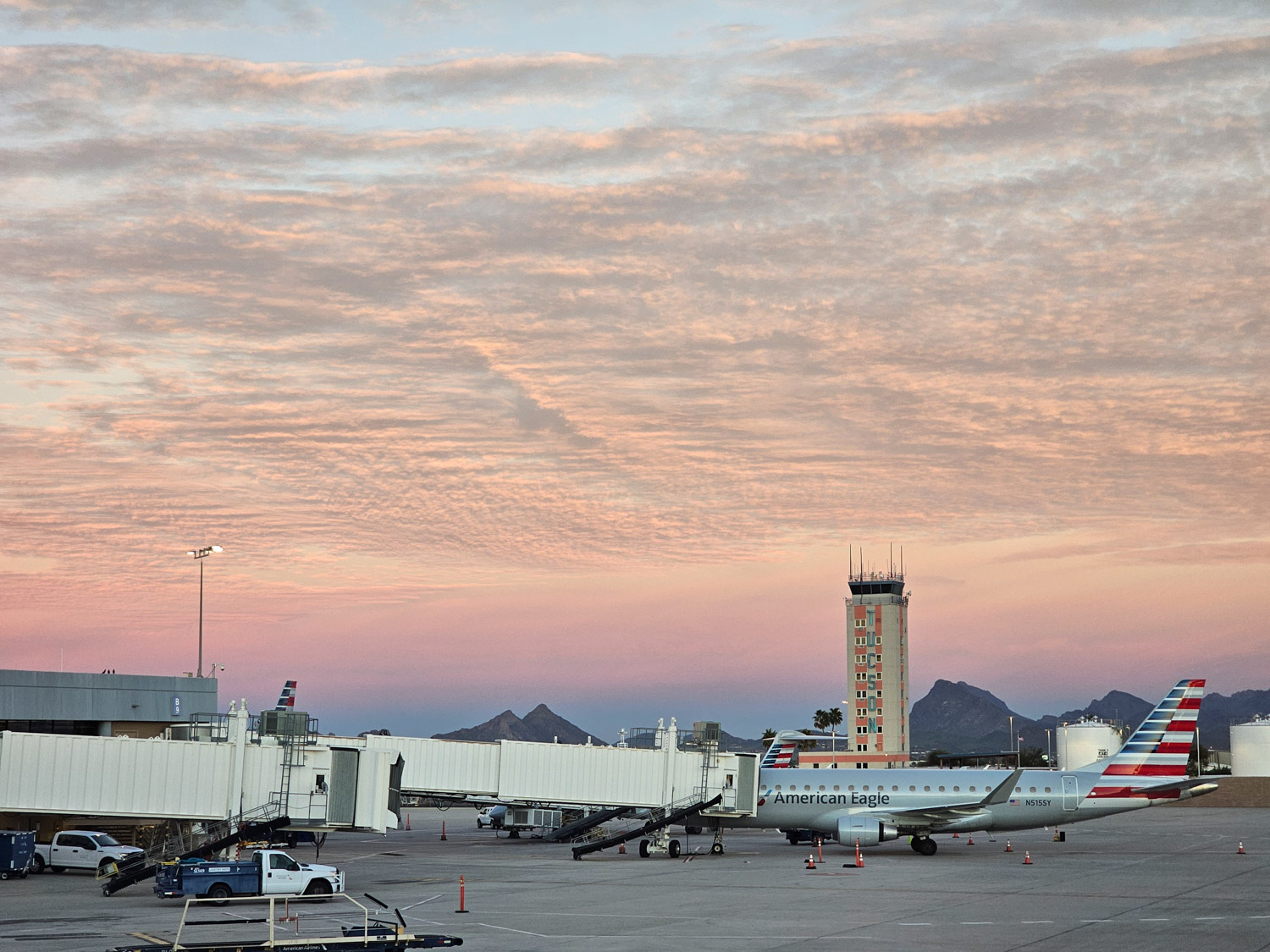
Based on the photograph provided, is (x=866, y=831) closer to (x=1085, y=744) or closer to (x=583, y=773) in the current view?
(x=583, y=773)

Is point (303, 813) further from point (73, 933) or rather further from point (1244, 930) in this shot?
point (1244, 930)

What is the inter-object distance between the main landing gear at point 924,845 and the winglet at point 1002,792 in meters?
3.10

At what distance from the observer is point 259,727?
5309cm

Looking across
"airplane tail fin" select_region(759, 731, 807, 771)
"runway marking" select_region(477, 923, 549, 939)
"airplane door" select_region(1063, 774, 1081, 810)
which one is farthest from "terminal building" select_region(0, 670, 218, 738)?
"airplane door" select_region(1063, 774, 1081, 810)

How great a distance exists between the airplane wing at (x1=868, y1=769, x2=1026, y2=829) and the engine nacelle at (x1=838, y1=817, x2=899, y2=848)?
2.85 ft

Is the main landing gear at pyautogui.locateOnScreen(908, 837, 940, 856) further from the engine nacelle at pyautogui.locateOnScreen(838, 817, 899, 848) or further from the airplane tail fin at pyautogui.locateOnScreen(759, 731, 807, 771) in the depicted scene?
the airplane tail fin at pyautogui.locateOnScreen(759, 731, 807, 771)

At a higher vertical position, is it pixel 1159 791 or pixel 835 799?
pixel 1159 791

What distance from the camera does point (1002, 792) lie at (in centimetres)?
6250

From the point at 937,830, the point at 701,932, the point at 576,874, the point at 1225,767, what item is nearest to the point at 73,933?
the point at 701,932

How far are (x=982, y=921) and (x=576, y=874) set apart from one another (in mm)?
20217

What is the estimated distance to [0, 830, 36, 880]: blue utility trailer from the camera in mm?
52969

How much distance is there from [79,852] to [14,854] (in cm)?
314

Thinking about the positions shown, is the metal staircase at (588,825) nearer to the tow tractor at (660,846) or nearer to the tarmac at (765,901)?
the tarmac at (765,901)

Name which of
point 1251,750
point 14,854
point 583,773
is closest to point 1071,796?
point 583,773
